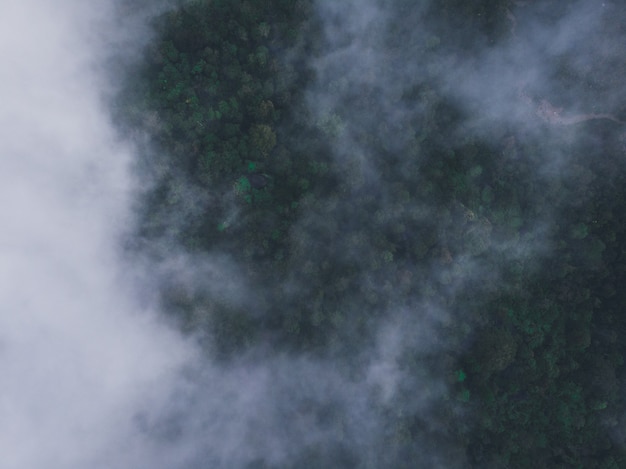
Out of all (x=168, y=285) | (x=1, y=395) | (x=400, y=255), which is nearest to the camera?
(x=1, y=395)

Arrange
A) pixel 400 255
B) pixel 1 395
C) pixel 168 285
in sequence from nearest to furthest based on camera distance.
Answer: pixel 1 395 → pixel 168 285 → pixel 400 255

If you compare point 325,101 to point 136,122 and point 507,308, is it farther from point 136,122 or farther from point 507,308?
point 507,308

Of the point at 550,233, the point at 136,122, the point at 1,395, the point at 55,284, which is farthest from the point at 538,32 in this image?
the point at 1,395

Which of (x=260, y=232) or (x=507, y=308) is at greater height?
(x=260, y=232)

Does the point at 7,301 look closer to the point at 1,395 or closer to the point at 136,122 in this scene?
the point at 1,395

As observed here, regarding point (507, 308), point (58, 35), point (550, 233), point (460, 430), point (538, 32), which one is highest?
point (58, 35)

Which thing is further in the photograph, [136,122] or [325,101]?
[325,101]
